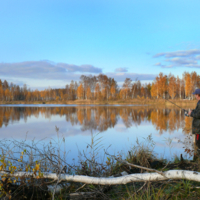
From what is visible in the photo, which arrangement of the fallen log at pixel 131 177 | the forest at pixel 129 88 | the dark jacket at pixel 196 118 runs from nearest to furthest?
the fallen log at pixel 131 177 < the dark jacket at pixel 196 118 < the forest at pixel 129 88

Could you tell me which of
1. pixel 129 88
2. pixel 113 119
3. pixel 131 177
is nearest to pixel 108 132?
pixel 113 119

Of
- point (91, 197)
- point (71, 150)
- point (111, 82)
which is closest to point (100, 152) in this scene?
point (71, 150)

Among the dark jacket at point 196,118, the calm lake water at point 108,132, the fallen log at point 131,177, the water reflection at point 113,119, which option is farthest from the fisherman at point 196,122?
the water reflection at point 113,119

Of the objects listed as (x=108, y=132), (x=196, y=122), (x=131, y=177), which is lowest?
(x=108, y=132)

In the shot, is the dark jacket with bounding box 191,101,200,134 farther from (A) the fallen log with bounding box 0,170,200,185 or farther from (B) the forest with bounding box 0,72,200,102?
(B) the forest with bounding box 0,72,200,102

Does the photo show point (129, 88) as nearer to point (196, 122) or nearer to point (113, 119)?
point (113, 119)

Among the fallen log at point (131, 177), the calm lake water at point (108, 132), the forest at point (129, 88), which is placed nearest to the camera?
the fallen log at point (131, 177)

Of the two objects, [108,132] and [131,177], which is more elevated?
[131,177]

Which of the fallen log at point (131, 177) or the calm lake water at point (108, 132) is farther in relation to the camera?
the calm lake water at point (108, 132)

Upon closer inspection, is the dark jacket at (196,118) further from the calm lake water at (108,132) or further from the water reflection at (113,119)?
the water reflection at (113,119)

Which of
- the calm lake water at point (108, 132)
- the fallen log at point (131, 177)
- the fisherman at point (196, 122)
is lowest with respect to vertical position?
the calm lake water at point (108, 132)

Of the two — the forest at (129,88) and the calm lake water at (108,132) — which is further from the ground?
the forest at (129,88)

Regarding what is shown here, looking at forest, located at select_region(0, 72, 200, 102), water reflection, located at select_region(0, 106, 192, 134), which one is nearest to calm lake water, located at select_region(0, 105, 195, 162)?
water reflection, located at select_region(0, 106, 192, 134)

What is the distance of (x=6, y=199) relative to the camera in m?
2.95
